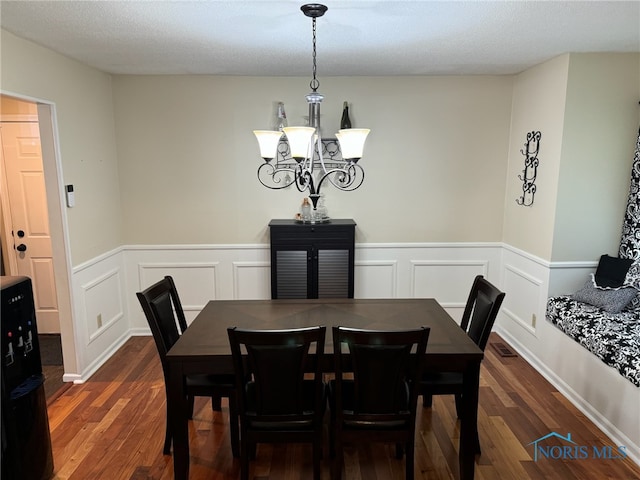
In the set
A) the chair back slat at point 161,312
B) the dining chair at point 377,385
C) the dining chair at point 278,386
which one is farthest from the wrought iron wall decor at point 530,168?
the chair back slat at point 161,312

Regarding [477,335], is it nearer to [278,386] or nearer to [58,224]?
[278,386]

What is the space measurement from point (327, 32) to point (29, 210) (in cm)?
322

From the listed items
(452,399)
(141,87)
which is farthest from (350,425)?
(141,87)

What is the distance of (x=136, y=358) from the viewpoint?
3797 millimetres

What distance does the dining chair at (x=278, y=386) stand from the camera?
1.92 meters

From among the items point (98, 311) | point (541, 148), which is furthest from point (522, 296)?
point (98, 311)

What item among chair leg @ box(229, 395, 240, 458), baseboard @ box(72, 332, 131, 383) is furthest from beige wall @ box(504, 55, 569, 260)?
baseboard @ box(72, 332, 131, 383)

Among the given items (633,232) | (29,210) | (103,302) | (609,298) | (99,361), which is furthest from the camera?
(29,210)

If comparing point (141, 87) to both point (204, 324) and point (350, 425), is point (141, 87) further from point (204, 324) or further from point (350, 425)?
point (350, 425)

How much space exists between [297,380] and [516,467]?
1412mm

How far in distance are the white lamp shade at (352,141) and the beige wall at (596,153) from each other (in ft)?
6.38

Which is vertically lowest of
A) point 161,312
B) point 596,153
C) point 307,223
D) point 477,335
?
point 477,335

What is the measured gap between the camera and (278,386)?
2012 millimetres

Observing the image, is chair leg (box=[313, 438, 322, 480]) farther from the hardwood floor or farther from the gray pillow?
the gray pillow
